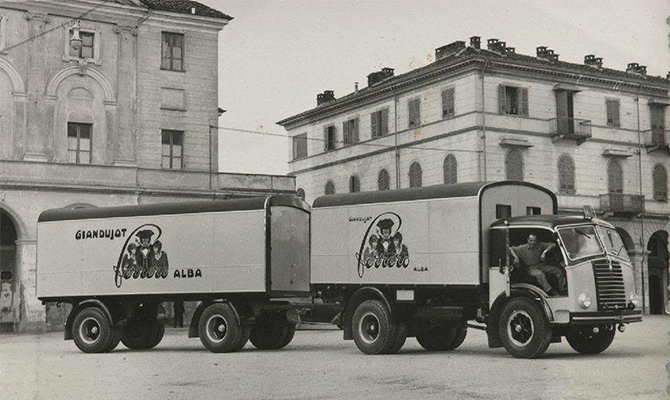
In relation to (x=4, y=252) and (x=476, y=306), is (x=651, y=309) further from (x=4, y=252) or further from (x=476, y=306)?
(x=476, y=306)

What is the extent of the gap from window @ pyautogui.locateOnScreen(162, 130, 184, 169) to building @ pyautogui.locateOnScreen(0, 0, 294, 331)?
38mm

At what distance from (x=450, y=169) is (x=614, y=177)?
30.6 ft

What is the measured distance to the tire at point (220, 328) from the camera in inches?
813

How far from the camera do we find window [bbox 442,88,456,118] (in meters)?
47.7

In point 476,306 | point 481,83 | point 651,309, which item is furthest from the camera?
point 651,309

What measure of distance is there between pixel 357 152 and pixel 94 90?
19.9 metres

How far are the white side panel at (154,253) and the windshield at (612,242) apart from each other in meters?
6.71

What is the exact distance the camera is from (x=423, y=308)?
1944cm

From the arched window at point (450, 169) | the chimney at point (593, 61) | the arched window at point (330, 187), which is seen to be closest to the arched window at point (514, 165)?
the arched window at point (450, 169)

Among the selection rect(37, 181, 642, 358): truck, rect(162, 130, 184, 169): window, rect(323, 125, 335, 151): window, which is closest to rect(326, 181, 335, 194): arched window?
rect(323, 125, 335, 151): window

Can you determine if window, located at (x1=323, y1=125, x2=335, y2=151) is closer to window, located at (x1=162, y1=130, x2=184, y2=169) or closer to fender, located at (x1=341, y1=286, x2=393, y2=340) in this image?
window, located at (x1=162, y1=130, x2=184, y2=169)

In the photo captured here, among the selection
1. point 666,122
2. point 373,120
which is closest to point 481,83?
point 373,120

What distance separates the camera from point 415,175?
49.7 m

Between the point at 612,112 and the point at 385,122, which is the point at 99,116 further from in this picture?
the point at 612,112
